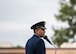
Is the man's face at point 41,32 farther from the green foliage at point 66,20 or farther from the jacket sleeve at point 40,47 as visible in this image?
the green foliage at point 66,20

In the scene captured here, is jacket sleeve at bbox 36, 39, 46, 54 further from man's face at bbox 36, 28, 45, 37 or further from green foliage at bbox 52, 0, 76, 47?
green foliage at bbox 52, 0, 76, 47

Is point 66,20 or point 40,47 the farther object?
point 66,20

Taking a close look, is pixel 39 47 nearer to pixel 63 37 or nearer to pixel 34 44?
pixel 34 44

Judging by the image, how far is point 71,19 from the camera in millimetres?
34031

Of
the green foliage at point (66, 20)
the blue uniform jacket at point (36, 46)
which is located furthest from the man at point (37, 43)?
the green foliage at point (66, 20)

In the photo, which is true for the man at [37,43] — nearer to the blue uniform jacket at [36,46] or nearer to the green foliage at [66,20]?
the blue uniform jacket at [36,46]

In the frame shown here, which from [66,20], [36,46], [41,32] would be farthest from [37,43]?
[66,20]

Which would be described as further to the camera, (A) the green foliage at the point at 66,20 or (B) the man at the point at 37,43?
(A) the green foliage at the point at 66,20

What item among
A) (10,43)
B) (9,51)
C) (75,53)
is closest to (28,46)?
(75,53)

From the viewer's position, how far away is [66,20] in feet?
110

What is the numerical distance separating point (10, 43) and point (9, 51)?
23.0 ft

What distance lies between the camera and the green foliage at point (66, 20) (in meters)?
33.6

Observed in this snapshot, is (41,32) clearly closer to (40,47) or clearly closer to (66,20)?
(40,47)

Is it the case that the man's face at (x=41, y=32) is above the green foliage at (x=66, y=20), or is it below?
above
